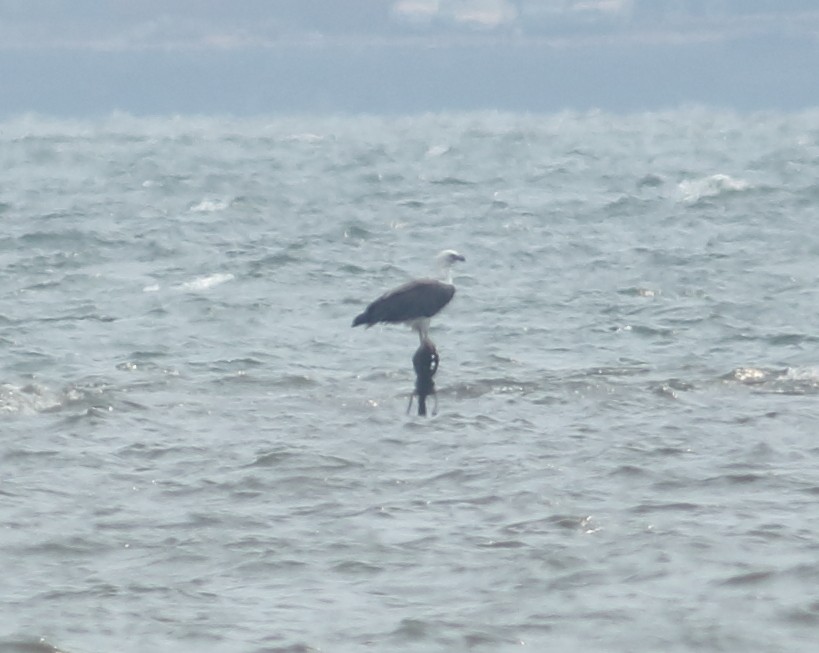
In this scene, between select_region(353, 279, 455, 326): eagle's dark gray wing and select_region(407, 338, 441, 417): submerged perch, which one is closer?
select_region(353, 279, 455, 326): eagle's dark gray wing

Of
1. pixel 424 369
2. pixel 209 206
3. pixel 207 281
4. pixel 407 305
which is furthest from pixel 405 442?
pixel 209 206

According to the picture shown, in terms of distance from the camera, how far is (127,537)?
344 inches

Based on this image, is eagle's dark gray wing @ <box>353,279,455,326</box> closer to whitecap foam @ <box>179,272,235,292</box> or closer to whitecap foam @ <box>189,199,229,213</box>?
whitecap foam @ <box>179,272,235,292</box>

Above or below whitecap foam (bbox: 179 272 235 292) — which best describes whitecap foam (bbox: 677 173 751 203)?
above

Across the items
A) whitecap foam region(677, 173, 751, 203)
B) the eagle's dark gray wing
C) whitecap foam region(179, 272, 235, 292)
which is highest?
whitecap foam region(677, 173, 751, 203)

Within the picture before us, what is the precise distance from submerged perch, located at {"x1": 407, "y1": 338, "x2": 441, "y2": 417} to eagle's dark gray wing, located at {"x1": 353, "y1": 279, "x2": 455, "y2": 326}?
0.24 m

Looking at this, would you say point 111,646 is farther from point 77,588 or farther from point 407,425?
point 407,425

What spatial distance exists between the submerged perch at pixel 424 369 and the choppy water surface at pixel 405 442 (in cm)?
15

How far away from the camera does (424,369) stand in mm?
11789

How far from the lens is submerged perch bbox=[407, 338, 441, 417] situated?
1173cm

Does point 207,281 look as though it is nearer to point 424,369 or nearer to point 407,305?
point 424,369

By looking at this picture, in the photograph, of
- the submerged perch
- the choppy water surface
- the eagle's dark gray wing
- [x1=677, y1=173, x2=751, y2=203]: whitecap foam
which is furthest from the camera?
[x1=677, y1=173, x2=751, y2=203]: whitecap foam

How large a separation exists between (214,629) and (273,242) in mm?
17947

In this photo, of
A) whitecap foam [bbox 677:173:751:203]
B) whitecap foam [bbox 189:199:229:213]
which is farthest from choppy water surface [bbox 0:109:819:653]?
whitecap foam [bbox 677:173:751:203]
